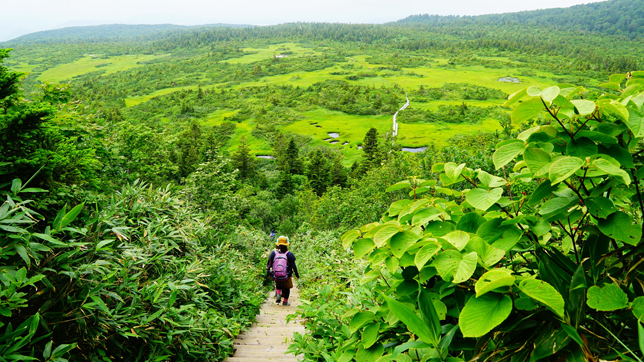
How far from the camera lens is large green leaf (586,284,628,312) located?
2.65ft

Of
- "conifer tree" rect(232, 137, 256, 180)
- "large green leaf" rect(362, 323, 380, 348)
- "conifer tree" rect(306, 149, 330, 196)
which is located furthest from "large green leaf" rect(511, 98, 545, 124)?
"conifer tree" rect(232, 137, 256, 180)

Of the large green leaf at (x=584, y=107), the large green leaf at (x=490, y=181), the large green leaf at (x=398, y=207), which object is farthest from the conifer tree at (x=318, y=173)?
the large green leaf at (x=584, y=107)

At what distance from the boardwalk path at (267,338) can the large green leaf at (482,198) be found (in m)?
2.92

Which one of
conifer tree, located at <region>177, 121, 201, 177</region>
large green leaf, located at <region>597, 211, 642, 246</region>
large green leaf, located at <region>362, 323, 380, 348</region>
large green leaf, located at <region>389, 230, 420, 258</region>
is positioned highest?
large green leaf, located at <region>597, 211, 642, 246</region>

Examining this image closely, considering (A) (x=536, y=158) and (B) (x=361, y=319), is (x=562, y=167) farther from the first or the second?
(B) (x=361, y=319)

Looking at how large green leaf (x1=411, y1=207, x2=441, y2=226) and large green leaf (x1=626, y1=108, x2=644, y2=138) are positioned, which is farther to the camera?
large green leaf (x1=411, y1=207, x2=441, y2=226)

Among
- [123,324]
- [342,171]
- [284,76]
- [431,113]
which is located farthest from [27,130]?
[284,76]

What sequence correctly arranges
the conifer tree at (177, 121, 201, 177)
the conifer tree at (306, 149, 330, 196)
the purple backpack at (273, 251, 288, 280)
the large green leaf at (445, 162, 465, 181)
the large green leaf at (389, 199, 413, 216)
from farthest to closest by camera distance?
the conifer tree at (306, 149, 330, 196), the conifer tree at (177, 121, 201, 177), the purple backpack at (273, 251, 288, 280), the large green leaf at (389, 199, 413, 216), the large green leaf at (445, 162, 465, 181)

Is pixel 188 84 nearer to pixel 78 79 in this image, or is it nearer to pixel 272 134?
pixel 78 79

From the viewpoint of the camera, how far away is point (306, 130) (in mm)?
81938

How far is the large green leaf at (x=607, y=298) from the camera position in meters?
0.81

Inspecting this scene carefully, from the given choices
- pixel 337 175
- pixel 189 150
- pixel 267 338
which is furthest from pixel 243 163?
pixel 267 338

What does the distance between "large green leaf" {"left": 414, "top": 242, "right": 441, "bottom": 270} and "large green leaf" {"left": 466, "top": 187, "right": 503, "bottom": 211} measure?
0.19 m

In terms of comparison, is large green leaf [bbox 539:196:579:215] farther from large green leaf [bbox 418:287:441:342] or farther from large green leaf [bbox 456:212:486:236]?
large green leaf [bbox 418:287:441:342]
